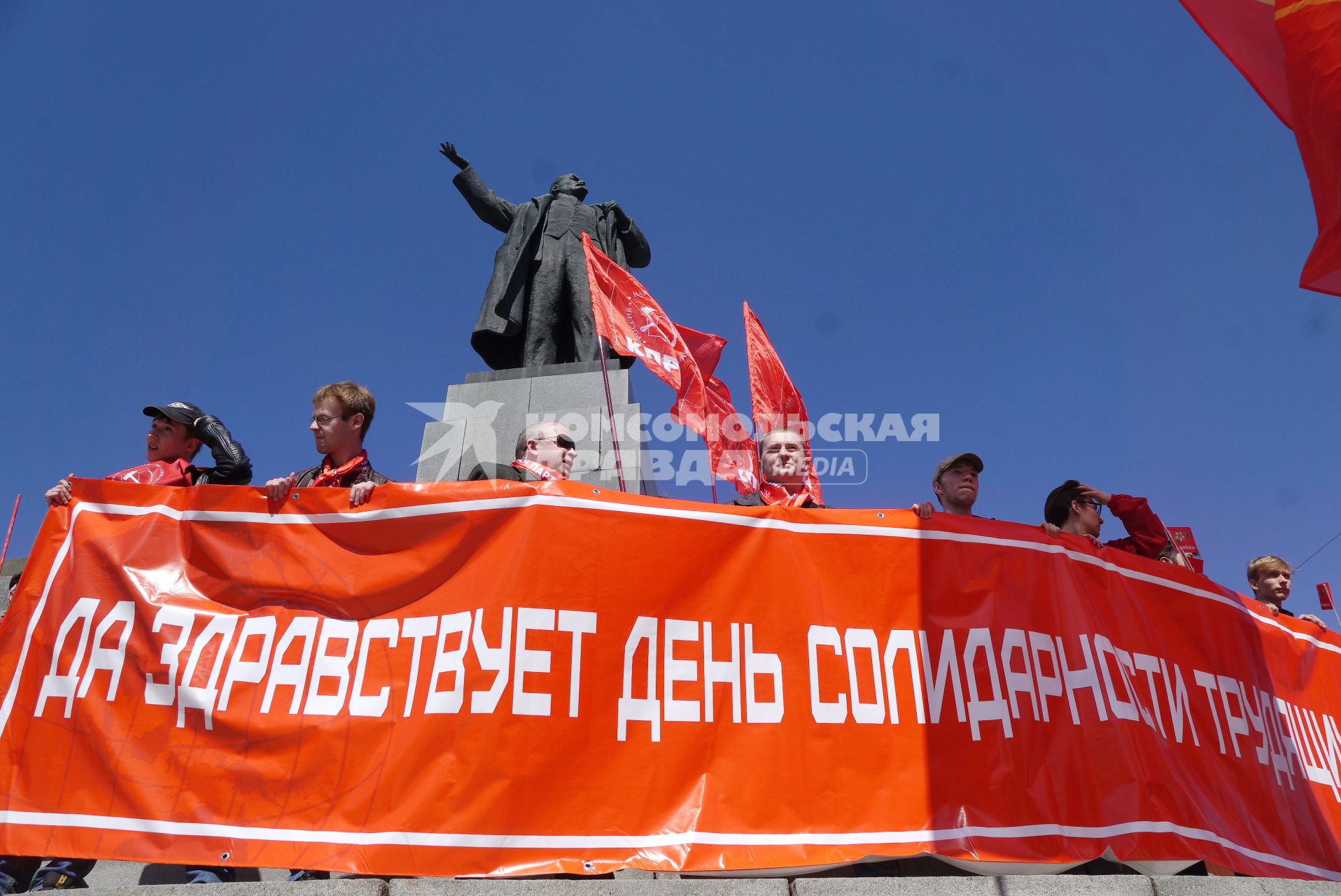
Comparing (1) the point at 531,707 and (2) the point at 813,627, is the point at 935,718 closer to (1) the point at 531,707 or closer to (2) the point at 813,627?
(2) the point at 813,627

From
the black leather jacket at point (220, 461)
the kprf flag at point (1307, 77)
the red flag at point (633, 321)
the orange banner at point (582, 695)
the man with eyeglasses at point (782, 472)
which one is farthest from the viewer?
the red flag at point (633, 321)

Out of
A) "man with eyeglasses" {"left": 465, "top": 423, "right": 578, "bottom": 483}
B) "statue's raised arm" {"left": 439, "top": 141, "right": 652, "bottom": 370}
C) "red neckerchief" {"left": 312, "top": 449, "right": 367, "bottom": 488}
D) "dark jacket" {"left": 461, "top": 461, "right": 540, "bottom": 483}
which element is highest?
"statue's raised arm" {"left": 439, "top": 141, "right": 652, "bottom": 370}

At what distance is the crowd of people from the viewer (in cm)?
358

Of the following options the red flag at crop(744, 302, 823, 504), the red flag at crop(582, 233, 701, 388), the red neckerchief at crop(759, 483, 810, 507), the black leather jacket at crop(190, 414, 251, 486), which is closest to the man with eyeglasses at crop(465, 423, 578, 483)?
the red neckerchief at crop(759, 483, 810, 507)

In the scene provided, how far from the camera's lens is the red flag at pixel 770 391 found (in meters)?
6.82

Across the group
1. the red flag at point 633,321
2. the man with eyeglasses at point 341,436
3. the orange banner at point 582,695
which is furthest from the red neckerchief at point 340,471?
the red flag at point 633,321

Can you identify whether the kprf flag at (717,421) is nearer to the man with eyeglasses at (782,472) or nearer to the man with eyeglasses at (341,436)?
the man with eyeglasses at (782,472)

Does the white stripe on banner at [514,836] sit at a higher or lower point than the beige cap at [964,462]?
lower

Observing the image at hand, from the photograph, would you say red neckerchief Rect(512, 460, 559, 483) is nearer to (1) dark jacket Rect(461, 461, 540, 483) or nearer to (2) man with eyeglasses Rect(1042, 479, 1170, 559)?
(1) dark jacket Rect(461, 461, 540, 483)

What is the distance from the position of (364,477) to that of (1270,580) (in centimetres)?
518

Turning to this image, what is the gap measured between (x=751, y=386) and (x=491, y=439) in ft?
6.76

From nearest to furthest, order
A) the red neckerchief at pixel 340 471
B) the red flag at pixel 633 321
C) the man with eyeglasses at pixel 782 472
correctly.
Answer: the red neckerchief at pixel 340 471
the man with eyeglasses at pixel 782 472
the red flag at pixel 633 321

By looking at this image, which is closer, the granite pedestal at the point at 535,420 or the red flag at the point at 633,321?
the red flag at the point at 633,321

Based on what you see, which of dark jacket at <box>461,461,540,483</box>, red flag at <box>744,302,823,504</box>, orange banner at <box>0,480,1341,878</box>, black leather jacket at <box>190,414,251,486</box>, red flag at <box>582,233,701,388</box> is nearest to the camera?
orange banner at <box>0,480,1341,878</box>
